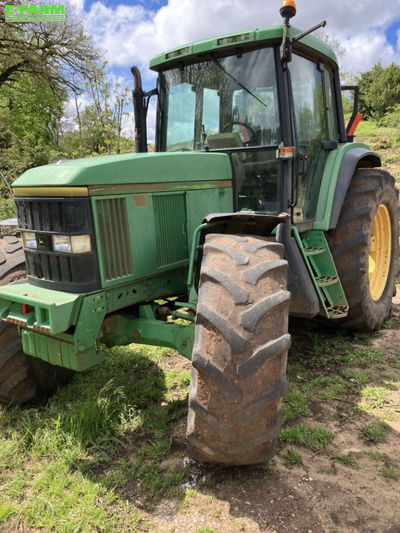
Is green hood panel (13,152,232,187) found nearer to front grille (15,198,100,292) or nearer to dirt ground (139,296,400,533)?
front grille (15,198,100,292)

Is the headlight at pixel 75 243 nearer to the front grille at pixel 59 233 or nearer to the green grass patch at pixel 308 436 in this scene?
the front grille at pixel 59 233

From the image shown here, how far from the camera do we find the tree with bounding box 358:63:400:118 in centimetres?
2361

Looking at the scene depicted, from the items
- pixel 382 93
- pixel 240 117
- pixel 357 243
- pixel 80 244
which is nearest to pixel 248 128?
pixel 240 117

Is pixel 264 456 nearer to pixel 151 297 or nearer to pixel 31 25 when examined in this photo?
pixel 151 297

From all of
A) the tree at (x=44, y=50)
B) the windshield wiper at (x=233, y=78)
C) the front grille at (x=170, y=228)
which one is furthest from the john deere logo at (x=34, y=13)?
the front grille at (x=170, y=228)

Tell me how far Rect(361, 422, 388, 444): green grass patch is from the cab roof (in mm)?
2795

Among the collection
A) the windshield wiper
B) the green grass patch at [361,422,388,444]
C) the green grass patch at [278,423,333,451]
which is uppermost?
the windshield wiper

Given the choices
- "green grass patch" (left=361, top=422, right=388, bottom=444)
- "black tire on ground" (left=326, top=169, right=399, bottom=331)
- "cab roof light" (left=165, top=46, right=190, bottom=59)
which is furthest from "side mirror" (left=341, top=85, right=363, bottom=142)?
"green grass patch" (left=361, top=422, right=388, bottom=444)

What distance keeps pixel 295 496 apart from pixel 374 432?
0.83 metres

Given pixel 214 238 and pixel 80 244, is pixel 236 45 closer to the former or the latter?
pixel 214 238

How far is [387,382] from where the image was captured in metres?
3.46

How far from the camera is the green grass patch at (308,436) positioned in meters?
2.67

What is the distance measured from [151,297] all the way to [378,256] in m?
2.99

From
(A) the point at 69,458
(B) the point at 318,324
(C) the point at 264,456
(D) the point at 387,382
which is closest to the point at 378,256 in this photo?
(B) the point at 318,324
